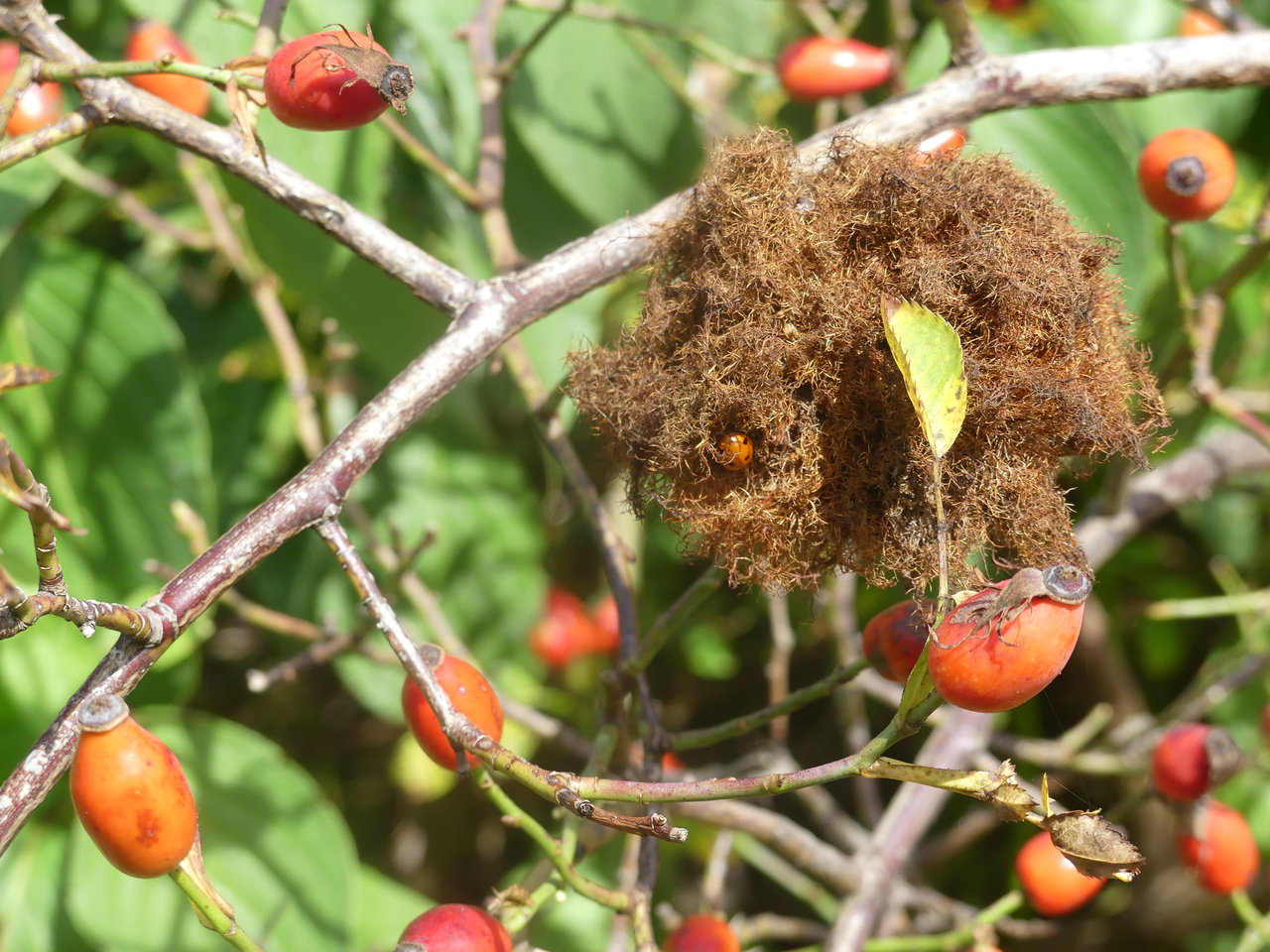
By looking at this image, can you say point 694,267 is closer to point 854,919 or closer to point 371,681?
point 854,919

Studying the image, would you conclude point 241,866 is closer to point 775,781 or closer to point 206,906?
point 206,906

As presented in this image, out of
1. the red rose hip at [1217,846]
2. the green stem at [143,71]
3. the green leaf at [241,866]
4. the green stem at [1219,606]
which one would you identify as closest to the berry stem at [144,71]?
the green stem at [143,71]

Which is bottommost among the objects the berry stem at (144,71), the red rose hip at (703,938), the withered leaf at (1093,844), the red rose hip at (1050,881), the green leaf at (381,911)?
the red rose hip at (1050,881)

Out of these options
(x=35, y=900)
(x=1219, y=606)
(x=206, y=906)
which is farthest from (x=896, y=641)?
(x=35, y=900)

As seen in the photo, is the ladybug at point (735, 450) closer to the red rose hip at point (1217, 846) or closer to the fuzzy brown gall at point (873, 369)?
the fuzzy brown gall at point (873, 369)

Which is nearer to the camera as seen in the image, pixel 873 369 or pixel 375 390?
pixel 873 369

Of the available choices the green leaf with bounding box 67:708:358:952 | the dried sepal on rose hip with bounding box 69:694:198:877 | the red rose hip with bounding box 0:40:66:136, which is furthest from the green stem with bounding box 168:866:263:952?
the red rose hip with bounding box 0:40:66:136
